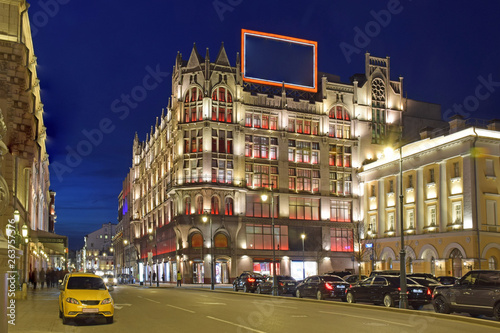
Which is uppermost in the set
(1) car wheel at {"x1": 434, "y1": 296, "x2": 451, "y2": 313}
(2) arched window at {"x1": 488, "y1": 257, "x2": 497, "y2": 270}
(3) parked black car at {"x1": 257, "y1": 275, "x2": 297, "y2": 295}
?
(1) car wheel at {"x1": 434, "y1": 296, "x2": 451, "y2": 313}

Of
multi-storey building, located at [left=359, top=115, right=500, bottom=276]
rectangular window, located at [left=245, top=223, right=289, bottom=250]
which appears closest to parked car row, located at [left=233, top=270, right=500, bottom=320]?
multi-storey building, located at [left=359, top=115, right=500, bottom=276]

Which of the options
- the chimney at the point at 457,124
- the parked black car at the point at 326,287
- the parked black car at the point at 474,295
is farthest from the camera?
the chimney at the point at 457,124

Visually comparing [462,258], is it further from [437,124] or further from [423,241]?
[437,124]

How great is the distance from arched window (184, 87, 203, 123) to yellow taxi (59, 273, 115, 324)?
181ft

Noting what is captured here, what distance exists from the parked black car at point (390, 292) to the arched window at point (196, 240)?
4461 centimetres

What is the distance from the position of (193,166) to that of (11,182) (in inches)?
1417

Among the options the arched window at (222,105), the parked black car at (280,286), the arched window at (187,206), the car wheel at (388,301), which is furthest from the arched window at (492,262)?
the arched window at (187,206)

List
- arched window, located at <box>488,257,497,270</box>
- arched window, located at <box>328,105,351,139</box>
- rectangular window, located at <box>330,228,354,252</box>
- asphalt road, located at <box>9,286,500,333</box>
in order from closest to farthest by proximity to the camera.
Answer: asphalt road, located at <box>9,286,500,333</box>
arched window, located at <box>488,257,497,270</box>
rectangular window, located at <box>330,228,354,252</box>
arched window, located at <box>328,105,351,139</box>

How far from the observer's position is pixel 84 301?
18906mm

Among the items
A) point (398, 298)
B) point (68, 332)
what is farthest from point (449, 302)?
point (68, 332)

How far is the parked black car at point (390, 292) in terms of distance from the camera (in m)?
Answer: 28.2

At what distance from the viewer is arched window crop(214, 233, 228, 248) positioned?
73.3m

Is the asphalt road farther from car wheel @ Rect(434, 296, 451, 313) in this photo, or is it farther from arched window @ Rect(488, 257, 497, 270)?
arched window @ Rect(488, 257, 497, 270)

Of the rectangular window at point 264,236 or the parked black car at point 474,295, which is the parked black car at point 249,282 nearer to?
the parked black car at point 474,295
